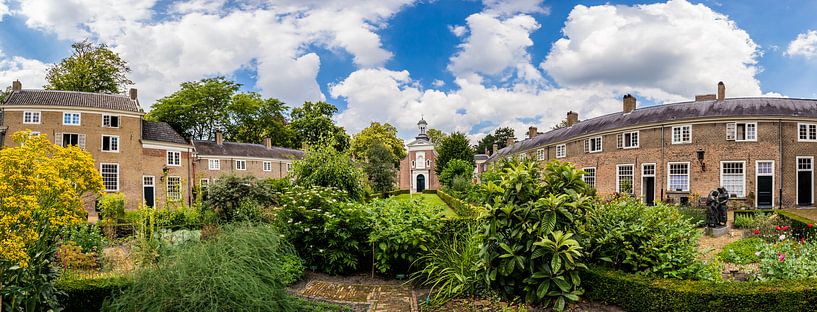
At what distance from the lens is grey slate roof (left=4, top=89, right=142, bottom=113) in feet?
86.1

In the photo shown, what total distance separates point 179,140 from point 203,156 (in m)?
8.28

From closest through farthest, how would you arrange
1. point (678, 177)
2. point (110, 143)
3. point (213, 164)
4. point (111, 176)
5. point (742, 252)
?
point (742, 252)
point (678, 177)
point (111, 176)
point (110, 143)
point (213, 164)

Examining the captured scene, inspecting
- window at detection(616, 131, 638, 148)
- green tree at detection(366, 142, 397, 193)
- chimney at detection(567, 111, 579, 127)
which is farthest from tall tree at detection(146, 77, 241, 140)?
window at detection(616, 131, 638, 148)

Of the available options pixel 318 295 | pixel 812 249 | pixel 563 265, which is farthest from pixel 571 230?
pixel 812 249

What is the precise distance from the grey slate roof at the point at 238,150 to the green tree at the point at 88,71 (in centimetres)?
905

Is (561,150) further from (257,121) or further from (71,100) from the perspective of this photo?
(71,100)

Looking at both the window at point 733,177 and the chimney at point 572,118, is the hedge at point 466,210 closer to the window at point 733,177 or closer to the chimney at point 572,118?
the window at point 733,177

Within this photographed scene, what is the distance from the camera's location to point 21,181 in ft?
14.5

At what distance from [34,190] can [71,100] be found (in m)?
29.0

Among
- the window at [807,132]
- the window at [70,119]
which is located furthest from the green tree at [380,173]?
the window at [807,132]

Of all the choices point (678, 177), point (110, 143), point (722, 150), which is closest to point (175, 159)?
point (110, 143)

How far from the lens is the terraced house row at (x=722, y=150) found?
2436 cm

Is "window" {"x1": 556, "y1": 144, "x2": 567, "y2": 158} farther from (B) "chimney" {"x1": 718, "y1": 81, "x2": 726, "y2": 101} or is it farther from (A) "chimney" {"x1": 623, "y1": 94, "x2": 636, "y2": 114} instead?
(B) "chimney" {"x1": 718, "y1": 81, "x2": 726, "y2": 101}

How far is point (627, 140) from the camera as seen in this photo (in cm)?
2909
